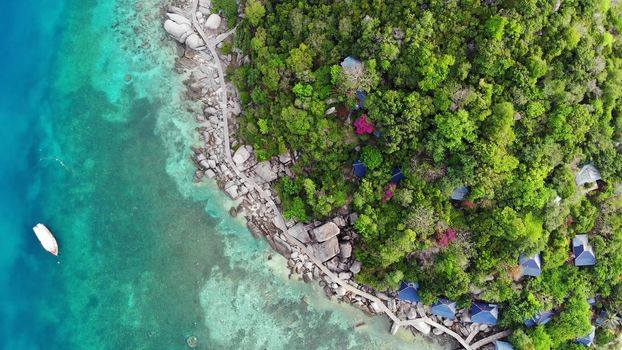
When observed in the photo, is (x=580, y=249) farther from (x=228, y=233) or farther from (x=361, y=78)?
(x=228, y=233)

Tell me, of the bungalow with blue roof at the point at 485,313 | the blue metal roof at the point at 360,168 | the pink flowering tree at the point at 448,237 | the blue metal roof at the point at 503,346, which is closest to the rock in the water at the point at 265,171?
the blue metal roof at the point at 360,168

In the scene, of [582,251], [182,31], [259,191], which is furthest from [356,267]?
[182,31]

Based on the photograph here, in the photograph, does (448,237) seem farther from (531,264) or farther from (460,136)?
(460,136)

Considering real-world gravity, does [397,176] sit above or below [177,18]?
below

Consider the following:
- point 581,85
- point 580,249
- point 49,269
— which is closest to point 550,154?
point 581,85

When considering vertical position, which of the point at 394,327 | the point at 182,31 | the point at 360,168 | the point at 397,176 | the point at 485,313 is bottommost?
the point at 394,327

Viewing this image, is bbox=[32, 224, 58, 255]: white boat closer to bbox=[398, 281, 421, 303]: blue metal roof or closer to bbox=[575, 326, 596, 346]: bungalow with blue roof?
bbox=[398, 281, 421, 303]: blue metal roof
